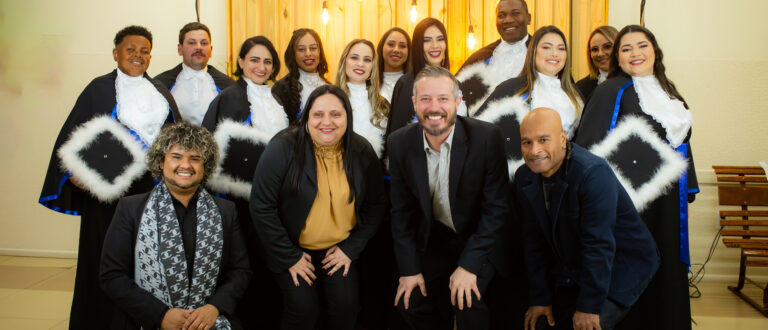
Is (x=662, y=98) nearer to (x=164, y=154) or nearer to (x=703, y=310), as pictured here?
(x=703, y=310)

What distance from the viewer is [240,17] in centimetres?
431

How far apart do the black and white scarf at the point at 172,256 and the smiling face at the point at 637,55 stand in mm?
2315

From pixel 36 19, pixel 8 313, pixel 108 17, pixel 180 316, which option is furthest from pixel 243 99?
pixel 36 19

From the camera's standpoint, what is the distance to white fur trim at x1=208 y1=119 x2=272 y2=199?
2818 mm

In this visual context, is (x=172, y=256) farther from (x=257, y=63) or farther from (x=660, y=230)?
(x=660, y=230)

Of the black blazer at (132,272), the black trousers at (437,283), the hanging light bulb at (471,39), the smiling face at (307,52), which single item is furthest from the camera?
the hanging light bulb at (471,39)

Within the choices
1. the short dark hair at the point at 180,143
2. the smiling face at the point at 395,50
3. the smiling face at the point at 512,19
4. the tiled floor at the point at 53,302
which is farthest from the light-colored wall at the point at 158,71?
the short dark hair at the point at 180,143

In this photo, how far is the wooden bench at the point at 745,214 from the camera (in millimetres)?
3682

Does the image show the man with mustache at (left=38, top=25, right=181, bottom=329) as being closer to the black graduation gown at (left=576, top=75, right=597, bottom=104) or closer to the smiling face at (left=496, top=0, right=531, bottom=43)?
the smiling face at (left=496, top=0, right=531, bottom=43)

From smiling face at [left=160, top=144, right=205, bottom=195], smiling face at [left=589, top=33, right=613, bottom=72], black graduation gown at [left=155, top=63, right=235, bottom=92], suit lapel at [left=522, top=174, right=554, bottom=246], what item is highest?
smiling face at [left=589, top=33, right=613, bottom=72]

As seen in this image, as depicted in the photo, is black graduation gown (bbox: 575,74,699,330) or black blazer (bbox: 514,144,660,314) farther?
black graduation gown (bbox: 575,74,699,330)

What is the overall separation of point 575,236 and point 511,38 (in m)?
1.81

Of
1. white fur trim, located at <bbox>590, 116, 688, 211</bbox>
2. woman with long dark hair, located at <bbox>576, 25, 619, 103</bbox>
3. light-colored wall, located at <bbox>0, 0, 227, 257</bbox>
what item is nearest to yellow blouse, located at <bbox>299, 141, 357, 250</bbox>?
white fur trim, located at <bbox>590, 116, 688, 211</bbox>

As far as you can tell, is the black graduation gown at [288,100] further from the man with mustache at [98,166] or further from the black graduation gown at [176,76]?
the man with mustache at [98,166]
